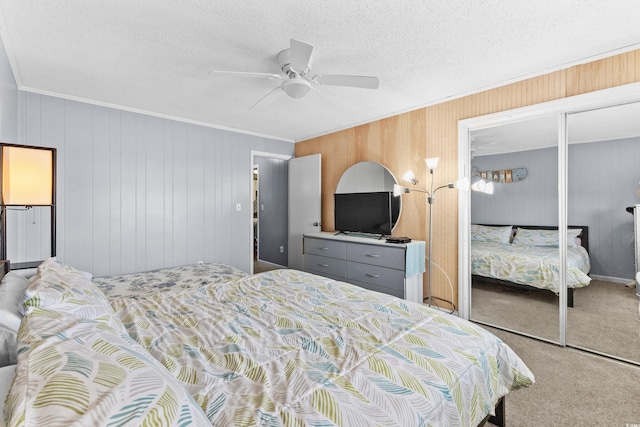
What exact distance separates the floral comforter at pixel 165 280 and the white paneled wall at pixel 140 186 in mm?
597

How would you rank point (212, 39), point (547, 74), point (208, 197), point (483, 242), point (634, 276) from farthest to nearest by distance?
point (208, 197), point (483, 242), point (547, 74), point (634, 276), point (212, 39)

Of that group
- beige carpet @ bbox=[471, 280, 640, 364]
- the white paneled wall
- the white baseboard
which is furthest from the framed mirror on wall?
the white baseboard

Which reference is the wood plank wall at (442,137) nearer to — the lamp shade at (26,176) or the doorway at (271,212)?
the doorway at (271,212)

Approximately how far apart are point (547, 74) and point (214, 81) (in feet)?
10.00

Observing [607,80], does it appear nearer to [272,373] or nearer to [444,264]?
[444,264]

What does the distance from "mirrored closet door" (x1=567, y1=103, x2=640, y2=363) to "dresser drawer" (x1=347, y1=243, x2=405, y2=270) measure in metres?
1.47

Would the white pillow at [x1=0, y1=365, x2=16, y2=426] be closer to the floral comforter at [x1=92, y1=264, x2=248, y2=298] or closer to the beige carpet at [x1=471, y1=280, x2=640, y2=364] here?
the floral comforter at [x1=92, y1=264, x2=248, y2=298]

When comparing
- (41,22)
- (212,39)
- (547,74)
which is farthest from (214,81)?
(547,74)

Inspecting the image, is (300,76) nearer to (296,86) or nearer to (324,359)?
(296,86)

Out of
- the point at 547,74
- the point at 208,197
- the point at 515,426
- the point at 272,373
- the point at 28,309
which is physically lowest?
the point at 515,426

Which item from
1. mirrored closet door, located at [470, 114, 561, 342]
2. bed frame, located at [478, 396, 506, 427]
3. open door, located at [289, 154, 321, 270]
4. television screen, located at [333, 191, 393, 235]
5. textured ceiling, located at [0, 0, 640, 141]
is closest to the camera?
bed frame, located at [478, 396, 506, 427]

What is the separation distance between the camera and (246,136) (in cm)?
461

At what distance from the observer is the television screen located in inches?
145

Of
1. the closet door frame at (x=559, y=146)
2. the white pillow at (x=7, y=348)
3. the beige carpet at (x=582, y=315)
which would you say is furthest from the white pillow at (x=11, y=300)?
the beige carpet at (x=582, y=315)
